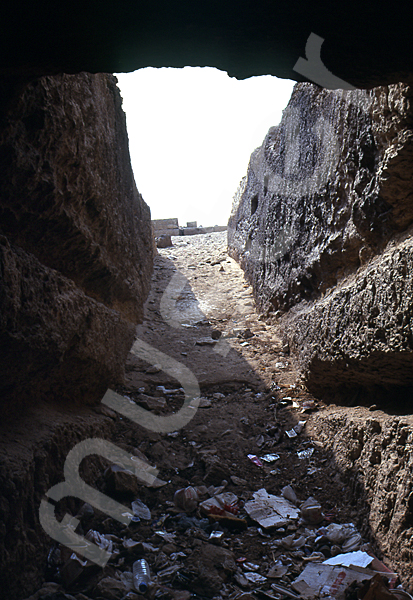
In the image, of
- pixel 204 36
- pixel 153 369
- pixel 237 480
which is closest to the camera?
pixel 204 36

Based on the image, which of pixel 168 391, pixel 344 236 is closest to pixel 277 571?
pixel 168 391

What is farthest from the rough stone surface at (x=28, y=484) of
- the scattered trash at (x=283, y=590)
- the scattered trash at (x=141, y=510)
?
the scattered trash at (x=283, y=590)

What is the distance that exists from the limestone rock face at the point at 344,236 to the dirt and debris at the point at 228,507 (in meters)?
0.50

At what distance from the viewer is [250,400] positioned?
2.81 meters

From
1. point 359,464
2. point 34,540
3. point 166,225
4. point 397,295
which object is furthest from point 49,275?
point 166,225

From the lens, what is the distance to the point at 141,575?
1379 mm

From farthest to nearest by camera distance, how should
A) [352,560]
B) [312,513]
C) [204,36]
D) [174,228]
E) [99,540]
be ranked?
[174,228] < [312,513] < [99,540] < [352,560] < [204,36]

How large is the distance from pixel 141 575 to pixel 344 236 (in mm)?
2042

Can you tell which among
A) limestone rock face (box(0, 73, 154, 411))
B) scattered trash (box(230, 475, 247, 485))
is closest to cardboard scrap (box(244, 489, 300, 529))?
scattered trash (box(230, 475, 247, 485))

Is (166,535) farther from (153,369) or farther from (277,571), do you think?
(153,369)

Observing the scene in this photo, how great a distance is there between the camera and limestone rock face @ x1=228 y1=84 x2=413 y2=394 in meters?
1.62

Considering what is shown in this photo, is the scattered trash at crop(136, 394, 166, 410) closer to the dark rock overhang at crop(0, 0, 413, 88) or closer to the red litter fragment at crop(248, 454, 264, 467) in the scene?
the red litter fragment at crop(248, 454, 264, 467)

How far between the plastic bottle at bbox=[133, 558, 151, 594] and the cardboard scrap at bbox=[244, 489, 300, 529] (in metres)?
0.53

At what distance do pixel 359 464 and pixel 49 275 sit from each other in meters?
1.78
